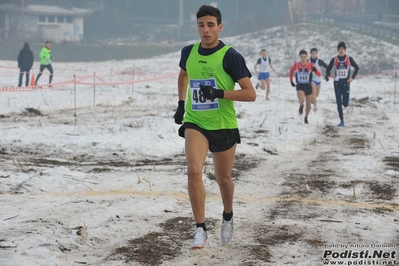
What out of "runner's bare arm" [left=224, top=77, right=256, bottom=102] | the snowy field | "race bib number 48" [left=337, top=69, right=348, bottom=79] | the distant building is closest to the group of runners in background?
"race bib number 48" [left=337, top=69, right=348, bottom=79]

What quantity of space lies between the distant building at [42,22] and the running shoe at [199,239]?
6111 centimetres

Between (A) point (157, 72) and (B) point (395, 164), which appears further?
(A) point (157, 72)

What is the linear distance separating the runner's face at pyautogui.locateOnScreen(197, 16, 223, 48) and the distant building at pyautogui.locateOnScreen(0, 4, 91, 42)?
199 feet

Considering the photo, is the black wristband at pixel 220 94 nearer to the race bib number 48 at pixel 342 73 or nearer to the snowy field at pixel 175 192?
the snowy field at pixel 175 192

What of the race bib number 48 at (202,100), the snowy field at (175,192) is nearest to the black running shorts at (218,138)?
the race bib number 48 at (202,100)

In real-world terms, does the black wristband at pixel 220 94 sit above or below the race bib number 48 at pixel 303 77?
above

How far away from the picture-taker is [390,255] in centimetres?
489

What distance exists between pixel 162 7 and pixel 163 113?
67081 mm

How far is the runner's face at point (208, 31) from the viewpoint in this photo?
5086 millimetres

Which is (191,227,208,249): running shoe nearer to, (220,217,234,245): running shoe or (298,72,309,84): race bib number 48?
(220,217,234,245): running shoe

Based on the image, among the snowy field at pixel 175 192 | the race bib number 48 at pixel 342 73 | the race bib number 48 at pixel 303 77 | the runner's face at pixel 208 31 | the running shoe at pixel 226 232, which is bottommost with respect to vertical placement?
the snowy field at pixel 175 192

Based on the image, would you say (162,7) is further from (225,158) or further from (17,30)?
(225,158)

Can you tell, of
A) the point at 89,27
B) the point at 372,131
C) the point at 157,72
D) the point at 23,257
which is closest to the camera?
the point at 23,257

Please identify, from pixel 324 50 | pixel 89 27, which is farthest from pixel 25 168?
pixel 89 27
